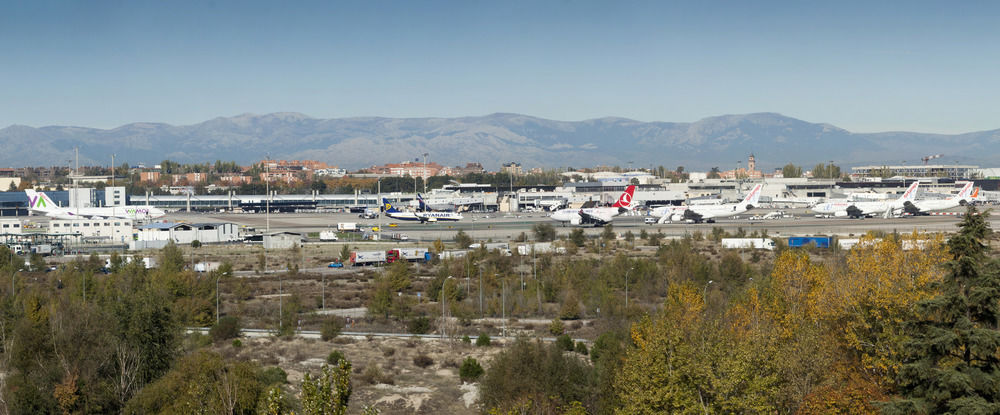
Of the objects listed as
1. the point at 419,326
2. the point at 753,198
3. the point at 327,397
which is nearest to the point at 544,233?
the point at 753,198

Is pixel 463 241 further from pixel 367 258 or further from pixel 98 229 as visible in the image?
pixel 98 229

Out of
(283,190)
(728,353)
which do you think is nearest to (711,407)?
(728,353)

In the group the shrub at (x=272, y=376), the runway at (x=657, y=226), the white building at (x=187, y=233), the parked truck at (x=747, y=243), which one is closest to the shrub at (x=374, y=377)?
the shrub at (x=272, y=376)

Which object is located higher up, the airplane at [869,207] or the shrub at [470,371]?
the airplane at [869,207]

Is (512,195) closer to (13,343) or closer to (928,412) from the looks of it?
(13,343)

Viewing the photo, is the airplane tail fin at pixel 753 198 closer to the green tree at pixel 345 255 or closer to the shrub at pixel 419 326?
the green tree at pixel 345 255
